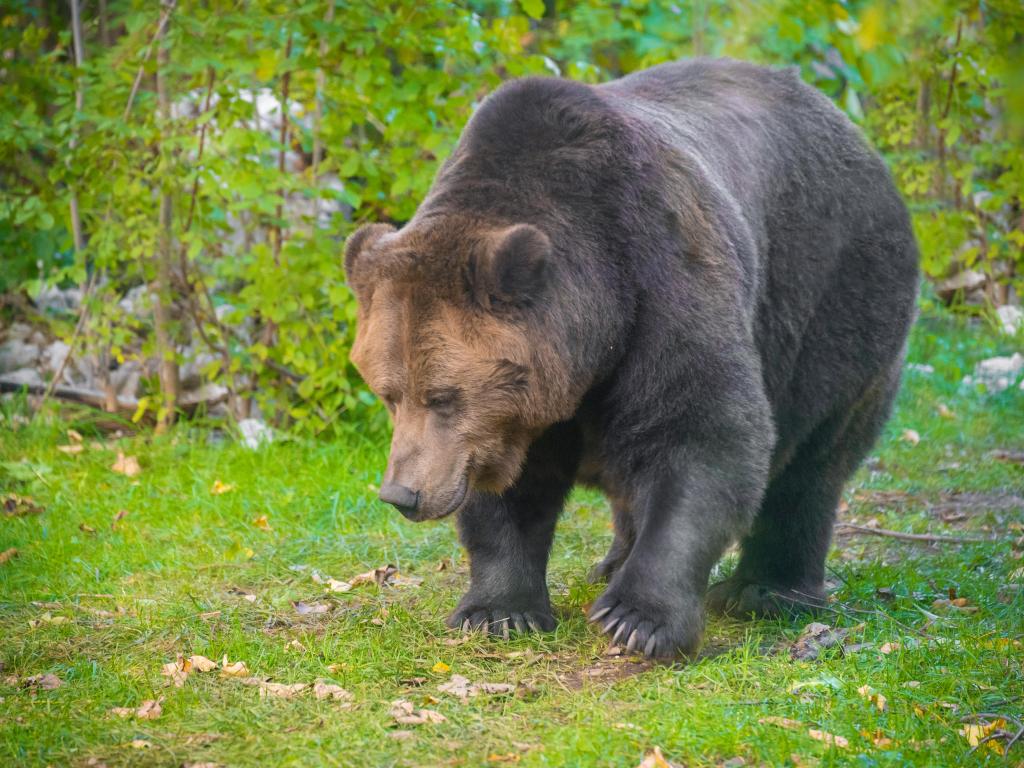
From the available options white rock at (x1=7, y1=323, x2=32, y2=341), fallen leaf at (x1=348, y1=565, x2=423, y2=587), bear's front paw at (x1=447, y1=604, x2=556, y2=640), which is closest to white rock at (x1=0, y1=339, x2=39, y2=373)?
white rock at (x1=7, y1=323, x2=32, y2=341)

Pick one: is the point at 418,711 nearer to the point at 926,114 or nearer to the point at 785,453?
the point at 785,453

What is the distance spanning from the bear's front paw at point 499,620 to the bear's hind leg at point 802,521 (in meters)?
0.83

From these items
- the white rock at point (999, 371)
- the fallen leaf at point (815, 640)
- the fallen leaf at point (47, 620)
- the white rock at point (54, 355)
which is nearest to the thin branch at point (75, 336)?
the white rock at point (54, 355)

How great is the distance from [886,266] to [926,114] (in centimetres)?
589

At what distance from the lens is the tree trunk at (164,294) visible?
7.52m

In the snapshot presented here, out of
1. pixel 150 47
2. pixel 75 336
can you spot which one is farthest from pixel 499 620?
pixel 75 336

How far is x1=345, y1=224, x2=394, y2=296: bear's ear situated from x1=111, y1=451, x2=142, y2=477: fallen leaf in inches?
130

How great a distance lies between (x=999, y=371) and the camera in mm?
9391

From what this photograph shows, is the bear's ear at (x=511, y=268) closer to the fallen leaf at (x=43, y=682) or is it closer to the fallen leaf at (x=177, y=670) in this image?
the fallen leaf at (x=177, y=670)

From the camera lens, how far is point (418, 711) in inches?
149

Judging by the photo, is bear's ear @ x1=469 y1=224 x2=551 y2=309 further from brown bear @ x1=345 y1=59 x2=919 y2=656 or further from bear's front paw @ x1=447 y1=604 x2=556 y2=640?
bear's front paw @ x1=447 y1=604 x2=556 y2=640

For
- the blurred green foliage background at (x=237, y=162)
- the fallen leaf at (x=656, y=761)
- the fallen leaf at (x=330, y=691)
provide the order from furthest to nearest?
the blurred green foliage background at (x=237, y=162)
the fallen leaf at (x=330, y=691)
the fallen leaf at (x=656, y=761)

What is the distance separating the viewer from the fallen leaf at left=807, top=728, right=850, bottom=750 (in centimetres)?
337

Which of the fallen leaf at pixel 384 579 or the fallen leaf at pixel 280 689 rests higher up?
the fallen leaf at pixel 280 689
